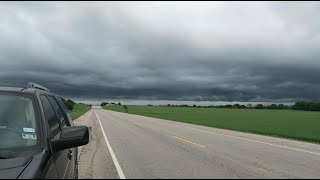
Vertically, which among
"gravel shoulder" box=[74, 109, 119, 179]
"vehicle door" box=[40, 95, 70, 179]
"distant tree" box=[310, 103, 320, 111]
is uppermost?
"distant tree" box=[310, 103, 320, 111]

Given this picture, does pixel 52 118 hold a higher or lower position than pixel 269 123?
lower

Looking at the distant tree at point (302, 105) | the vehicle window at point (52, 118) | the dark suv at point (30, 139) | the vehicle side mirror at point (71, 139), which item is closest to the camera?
the dark suv at point (30, 139)

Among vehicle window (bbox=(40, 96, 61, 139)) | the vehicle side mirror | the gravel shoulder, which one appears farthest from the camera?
the gravel shoulder

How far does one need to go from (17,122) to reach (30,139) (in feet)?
1.65

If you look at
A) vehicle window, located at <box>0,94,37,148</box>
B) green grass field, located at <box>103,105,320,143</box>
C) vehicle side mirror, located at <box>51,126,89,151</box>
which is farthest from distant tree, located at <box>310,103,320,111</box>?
Result: vehicle side mirror, located at <box>51,126,89,151</box>

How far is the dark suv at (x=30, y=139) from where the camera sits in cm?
414

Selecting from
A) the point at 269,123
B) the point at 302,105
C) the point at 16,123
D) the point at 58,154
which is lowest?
the point at 58,154

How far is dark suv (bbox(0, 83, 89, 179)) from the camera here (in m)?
4.14

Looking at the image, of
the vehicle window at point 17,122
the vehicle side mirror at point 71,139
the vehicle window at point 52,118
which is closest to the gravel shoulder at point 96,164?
the vehicle window at point 52,118

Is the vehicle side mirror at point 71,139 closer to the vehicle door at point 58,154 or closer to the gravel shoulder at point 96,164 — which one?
the vehicle door at point 58,154

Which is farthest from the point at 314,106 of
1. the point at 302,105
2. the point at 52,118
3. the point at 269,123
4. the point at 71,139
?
the point at 71,139

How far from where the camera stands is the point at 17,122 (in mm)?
5145

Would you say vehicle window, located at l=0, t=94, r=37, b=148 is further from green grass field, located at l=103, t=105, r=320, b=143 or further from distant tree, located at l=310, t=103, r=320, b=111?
distant tree, located at l=310, t=103, r=320, b=111

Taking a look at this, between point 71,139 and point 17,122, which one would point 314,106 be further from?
A: point 71,139
